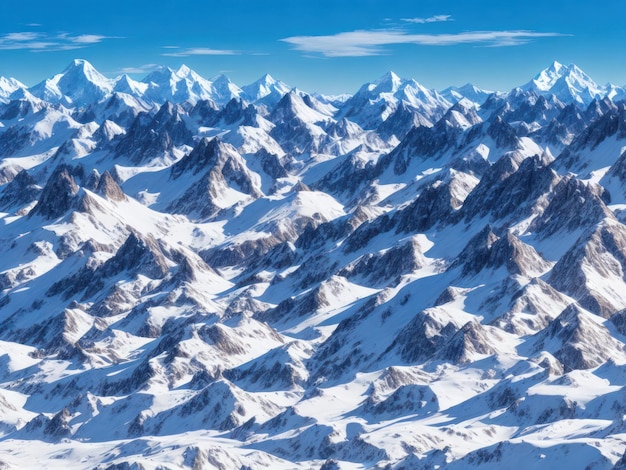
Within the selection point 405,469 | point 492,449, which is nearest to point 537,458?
point 492,449

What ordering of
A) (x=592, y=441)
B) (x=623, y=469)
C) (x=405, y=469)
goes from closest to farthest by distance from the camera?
1. (x=623, y=469)
2. (x=592, y=441)
3. (x=405, y=469)

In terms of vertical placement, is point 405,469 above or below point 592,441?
below

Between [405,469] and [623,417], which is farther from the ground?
[623,417]

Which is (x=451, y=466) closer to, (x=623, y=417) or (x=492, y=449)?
(x=492, y=449)

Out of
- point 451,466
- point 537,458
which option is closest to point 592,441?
point 537,458

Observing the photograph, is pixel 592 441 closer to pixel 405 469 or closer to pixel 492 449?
pixel 492 449

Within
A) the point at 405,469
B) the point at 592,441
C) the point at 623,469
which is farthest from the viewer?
the point at 405,469

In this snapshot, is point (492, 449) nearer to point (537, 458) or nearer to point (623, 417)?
point (537, 458)

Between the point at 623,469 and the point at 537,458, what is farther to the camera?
the point at 537,458
